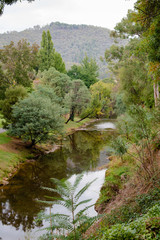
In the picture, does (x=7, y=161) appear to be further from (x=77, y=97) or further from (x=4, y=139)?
(x=77, y=97)

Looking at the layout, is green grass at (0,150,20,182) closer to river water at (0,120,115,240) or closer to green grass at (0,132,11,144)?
river water at (0,120,115,240)

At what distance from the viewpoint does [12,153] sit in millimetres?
17969

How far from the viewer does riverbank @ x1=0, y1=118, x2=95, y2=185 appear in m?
14.8

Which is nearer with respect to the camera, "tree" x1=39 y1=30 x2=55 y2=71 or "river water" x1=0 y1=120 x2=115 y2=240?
"river water" x1=0 y1=120 x2=115 y2=240

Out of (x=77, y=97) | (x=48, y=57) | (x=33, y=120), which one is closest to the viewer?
(x=33, y=120)

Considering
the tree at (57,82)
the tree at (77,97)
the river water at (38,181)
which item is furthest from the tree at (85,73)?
the river water at (38,181)

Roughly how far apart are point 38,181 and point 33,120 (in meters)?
6.62

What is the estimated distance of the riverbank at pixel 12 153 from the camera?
48.6 ft

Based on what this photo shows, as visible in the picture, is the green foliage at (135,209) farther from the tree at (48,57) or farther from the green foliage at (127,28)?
the tree at (48,57)

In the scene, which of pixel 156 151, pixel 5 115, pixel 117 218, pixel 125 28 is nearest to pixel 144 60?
pixel 125 28

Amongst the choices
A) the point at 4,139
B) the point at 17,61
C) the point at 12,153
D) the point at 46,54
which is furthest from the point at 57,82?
the point at 46,54

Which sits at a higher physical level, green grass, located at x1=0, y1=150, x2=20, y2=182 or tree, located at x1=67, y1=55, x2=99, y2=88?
tree, located at x1=67, y1=55, x2=99, y2=88

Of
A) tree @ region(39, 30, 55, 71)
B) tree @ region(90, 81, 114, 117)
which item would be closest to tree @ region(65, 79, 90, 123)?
tree @ region(90, 81, 114, 117)

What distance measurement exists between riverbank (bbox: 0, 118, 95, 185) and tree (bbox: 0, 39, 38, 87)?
27.6ft
